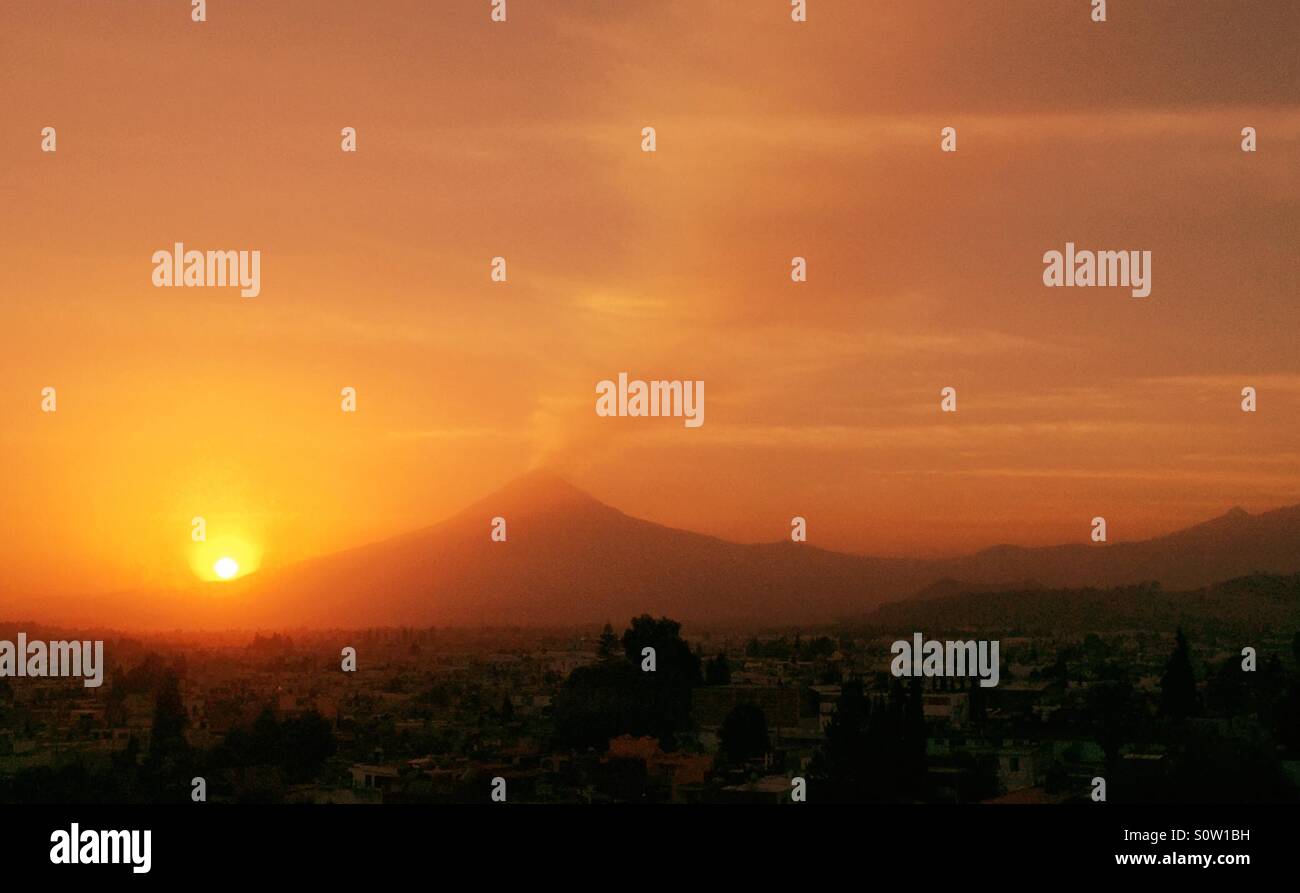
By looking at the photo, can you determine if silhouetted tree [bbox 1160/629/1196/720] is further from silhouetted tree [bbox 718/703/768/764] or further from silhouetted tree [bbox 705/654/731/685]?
silhouetted tree [bbox 705/654/731/685]

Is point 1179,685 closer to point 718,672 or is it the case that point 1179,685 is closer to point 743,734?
point 743,734

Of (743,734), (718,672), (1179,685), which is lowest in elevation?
(743,734)

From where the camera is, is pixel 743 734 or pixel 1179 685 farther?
pixel 1179 685

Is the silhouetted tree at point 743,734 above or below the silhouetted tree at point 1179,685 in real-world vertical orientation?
below

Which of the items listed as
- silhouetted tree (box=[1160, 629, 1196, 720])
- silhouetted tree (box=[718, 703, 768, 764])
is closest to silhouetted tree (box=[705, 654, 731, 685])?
silhouetted tree (box=[718, 703, 768, 764])

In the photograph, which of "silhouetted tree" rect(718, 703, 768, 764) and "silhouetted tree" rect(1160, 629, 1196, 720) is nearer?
"silhouetted tree" rect(718, 703, 768, 764)

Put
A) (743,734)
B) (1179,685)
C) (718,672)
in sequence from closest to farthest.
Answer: (743,734)
(718,672)
(1179,685)

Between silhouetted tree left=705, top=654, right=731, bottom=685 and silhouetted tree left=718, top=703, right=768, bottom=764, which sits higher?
silhouetted tree left=705, top=654, right=731, bottom=685

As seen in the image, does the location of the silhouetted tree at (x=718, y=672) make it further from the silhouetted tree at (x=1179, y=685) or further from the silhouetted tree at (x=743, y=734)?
the silhouetted tree at (x=1179, y=685)

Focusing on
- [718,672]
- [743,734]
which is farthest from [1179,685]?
[718,672]

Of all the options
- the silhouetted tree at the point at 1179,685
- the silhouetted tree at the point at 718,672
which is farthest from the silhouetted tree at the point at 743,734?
the silhouetted tree at the point at 1179,685

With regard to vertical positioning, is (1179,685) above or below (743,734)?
above
